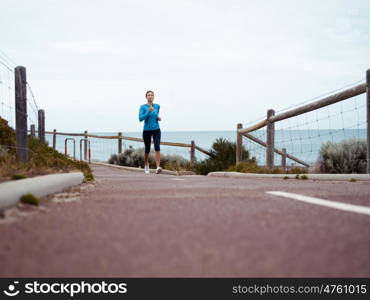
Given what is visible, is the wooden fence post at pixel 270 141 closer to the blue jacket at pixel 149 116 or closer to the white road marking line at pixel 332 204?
the blue jacket at pixel 149 116

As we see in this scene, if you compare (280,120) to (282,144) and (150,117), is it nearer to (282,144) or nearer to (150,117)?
(282,144)

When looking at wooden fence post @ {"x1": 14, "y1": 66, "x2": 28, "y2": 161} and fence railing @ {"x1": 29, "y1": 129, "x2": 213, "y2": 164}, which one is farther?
fence railing @ {"x1": 29, "y1": 129, "x2": 213, "y2": 164}

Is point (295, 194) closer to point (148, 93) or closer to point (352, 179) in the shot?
point (352, 179)

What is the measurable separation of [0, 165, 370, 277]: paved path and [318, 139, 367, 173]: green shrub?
5711 mm

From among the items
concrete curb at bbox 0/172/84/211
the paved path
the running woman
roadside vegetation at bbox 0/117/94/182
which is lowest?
the paved path

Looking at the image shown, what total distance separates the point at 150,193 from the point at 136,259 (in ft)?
9.84

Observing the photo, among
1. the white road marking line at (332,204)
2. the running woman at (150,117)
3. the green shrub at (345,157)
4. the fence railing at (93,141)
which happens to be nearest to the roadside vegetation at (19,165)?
the white road marking line at (332,204)

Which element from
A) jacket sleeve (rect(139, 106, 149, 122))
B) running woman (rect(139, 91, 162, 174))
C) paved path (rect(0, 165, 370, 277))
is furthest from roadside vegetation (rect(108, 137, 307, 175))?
paved path (rect(0, 165, 370, 277))

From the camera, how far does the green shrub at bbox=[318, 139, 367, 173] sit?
965cm

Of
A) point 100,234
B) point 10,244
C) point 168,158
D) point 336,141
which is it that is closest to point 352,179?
point 336,141

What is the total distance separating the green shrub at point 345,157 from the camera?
9648 mm

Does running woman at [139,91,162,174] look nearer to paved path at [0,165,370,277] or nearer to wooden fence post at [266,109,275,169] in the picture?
wooden fence post at [266,109,275,169]

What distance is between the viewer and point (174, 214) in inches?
151

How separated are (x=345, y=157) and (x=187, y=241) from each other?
7535mm
